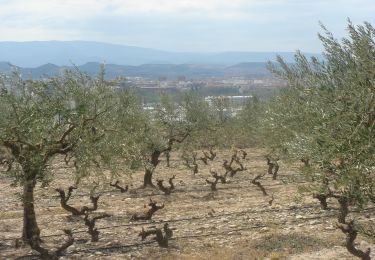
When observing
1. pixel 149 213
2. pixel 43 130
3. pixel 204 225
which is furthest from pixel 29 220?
pixel 204 225

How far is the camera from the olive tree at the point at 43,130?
→ 680 inches

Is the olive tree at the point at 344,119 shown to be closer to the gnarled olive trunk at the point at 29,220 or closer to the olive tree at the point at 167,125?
the gnarled olive trunk at the point at 29,220

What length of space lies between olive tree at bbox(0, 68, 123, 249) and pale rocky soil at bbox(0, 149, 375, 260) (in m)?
2.02

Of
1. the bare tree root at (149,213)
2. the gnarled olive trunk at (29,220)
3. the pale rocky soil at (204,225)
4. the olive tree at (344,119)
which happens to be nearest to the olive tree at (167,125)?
the pale rocky soil at (204,225)

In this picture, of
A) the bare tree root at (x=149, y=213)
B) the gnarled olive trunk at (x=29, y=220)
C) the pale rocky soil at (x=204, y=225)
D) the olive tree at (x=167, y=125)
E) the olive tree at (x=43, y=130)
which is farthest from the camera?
the olive tree at (x=167, y=125)

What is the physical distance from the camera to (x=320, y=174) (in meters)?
12.6

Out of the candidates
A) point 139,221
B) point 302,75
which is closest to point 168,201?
point 139,221

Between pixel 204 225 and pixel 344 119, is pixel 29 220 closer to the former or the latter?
pixel 204 225

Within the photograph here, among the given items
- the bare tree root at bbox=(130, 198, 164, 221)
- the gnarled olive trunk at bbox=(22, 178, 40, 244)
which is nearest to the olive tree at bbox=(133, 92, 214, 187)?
the bare tree root at bbox=(130, 198, 164, 221)

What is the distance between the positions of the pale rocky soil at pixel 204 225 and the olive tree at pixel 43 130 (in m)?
2.02

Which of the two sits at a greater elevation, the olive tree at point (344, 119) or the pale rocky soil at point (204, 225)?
the olive tree at point (344, 119)

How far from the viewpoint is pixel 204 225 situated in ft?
76.3

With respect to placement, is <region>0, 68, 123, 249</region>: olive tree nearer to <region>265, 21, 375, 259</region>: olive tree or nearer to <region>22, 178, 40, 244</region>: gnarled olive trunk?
<region>22, 178, 40, 244</region>: gnarled olive trunk

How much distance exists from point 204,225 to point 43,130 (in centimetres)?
997
